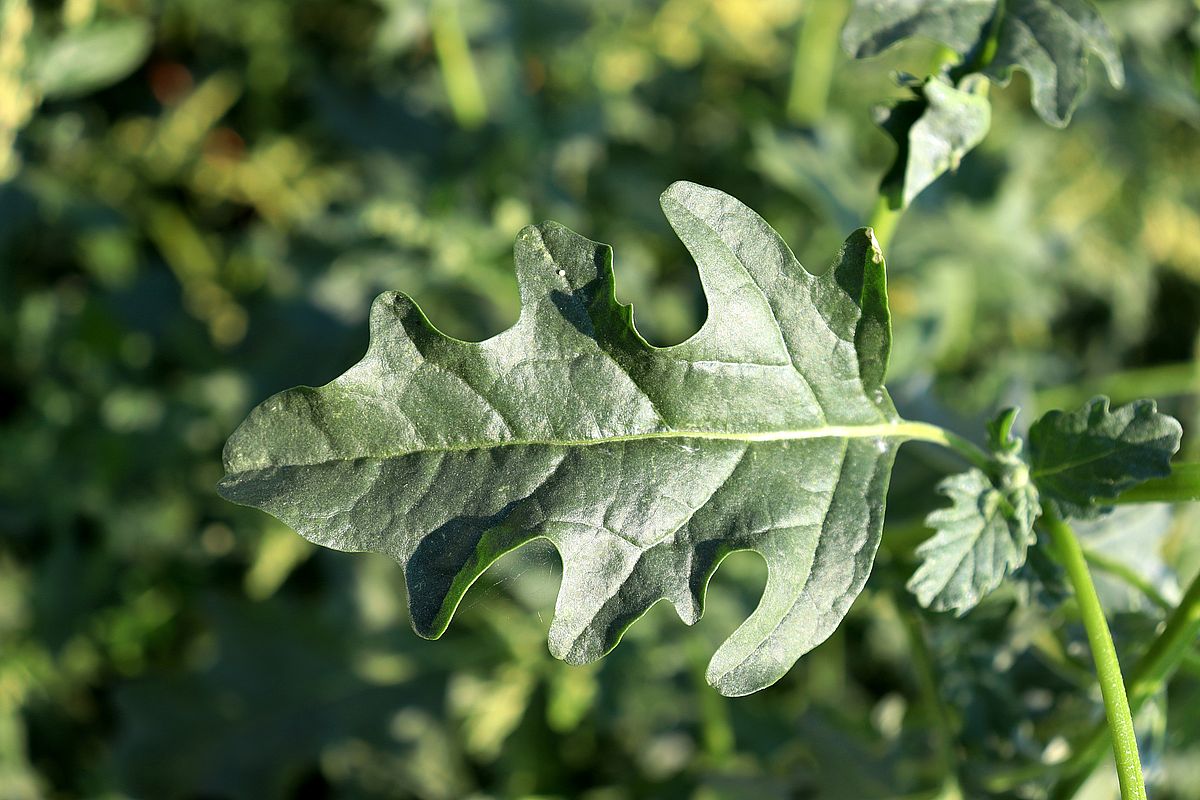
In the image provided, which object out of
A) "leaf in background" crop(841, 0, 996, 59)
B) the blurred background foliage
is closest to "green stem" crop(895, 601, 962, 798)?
the blurred background foliage

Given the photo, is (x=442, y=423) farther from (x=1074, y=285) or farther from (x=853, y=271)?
(x=1074, y=285)

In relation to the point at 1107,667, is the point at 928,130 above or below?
above

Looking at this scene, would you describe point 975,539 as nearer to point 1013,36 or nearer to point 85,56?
point 1013,36

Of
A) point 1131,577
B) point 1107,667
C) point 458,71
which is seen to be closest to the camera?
point 1107,667

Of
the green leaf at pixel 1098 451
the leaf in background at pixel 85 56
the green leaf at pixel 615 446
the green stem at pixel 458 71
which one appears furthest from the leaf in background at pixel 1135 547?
the leaf in background at pixel 85 56

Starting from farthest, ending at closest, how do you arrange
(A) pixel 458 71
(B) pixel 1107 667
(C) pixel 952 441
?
1. (A) pixel 458 71
2. (C) pixel 952 441
3. (B) pixel 1107 667

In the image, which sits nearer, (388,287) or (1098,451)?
(1098,451)

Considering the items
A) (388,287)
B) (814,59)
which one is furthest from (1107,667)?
(814,59)
